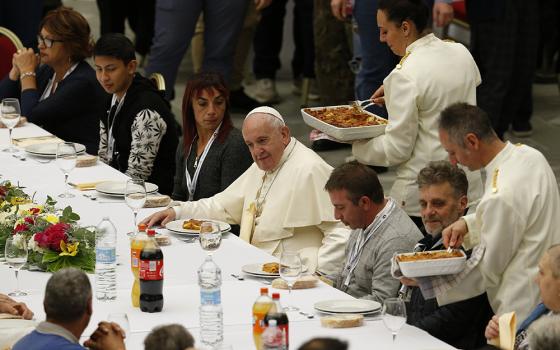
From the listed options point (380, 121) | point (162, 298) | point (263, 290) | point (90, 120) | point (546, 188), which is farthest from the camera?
point (90, 120)

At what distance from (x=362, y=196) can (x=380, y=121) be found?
1.48m

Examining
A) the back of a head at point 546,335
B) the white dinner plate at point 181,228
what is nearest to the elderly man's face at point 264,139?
the white dinner plate at point 181,228

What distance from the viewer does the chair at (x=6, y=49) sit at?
9391 mm

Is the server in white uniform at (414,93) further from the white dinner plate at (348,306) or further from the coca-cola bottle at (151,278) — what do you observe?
the coca-cola bottle at (151,278)

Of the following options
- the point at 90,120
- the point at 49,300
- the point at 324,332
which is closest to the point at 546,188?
the point at 324,332

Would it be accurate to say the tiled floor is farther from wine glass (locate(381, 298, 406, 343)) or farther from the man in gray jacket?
wine glass (locate(381, 298, 406, 343))

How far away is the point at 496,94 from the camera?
960 cm

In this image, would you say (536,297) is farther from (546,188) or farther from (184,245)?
(184,245)

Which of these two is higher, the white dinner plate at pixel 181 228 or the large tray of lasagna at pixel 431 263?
the large tray of lasagna at pixel 431 263

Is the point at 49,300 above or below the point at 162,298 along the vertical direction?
above

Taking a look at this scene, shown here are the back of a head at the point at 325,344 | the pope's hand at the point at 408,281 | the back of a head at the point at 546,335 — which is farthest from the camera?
the pope's hand at the point at 408,281

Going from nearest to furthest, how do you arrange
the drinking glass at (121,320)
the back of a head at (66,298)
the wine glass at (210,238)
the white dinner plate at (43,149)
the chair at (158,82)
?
the back of a head at (66,298) < the drinking glass at (121,320) < the wine glass at (210,238) < the white dinner plate at (43,149) < the chair at (158,82)

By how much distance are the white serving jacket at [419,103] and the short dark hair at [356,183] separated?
1.08 metres

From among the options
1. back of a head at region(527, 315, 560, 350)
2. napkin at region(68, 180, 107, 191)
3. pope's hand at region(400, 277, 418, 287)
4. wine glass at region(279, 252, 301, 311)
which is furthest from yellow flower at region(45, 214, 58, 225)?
back of a head at region(527, 315, 560, 350)
